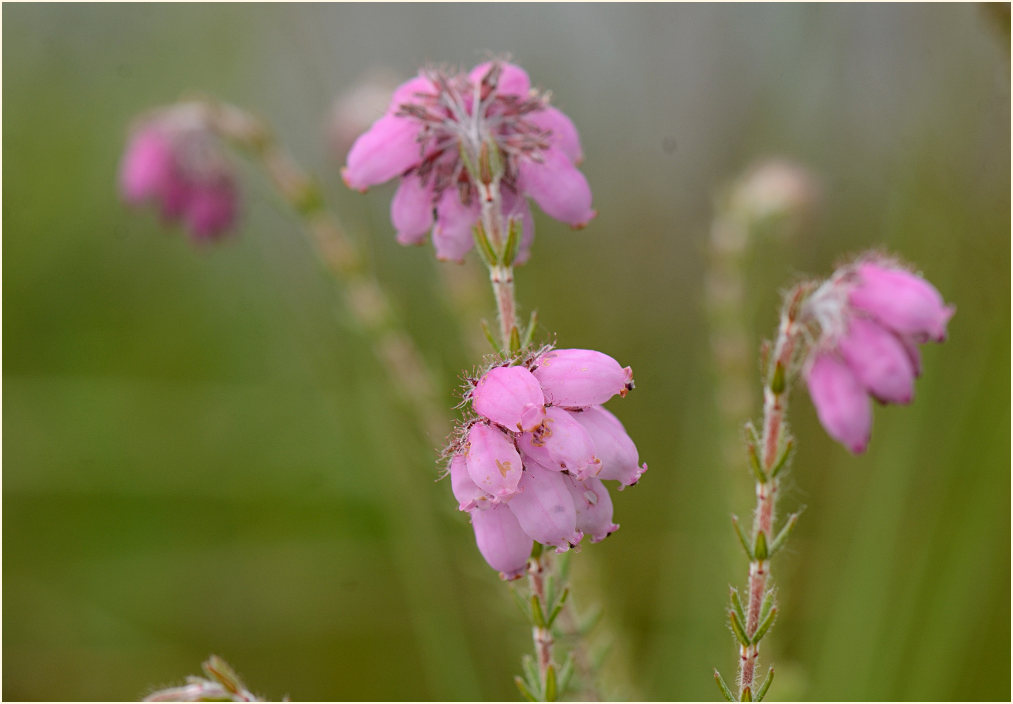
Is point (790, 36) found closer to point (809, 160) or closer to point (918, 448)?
point (809, 160)

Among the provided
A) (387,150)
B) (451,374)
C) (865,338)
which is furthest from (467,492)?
(451,374)

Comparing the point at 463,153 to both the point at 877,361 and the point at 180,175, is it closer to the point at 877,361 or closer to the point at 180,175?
the point at 877,361

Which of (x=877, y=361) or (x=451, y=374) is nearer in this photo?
(x=877, y=361)

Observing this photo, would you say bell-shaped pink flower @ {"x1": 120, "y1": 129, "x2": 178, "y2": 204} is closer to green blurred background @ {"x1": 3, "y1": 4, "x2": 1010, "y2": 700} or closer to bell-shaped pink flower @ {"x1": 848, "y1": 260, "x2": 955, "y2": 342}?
green blurred background @ {"x1": 3, "y1": 4, "x2": 1010, "y2": 700}

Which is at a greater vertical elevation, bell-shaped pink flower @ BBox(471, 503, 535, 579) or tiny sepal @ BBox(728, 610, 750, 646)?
bell-shaped pink flower @ BBox(471, 503, 535, 579)

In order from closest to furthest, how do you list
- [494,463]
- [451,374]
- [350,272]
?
[494,463], [350,272], [451,374]

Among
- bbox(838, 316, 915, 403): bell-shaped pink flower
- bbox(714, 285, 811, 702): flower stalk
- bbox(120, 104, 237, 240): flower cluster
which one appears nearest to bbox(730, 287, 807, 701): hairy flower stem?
bbox(714, 285, 811, 702): flower stalk
